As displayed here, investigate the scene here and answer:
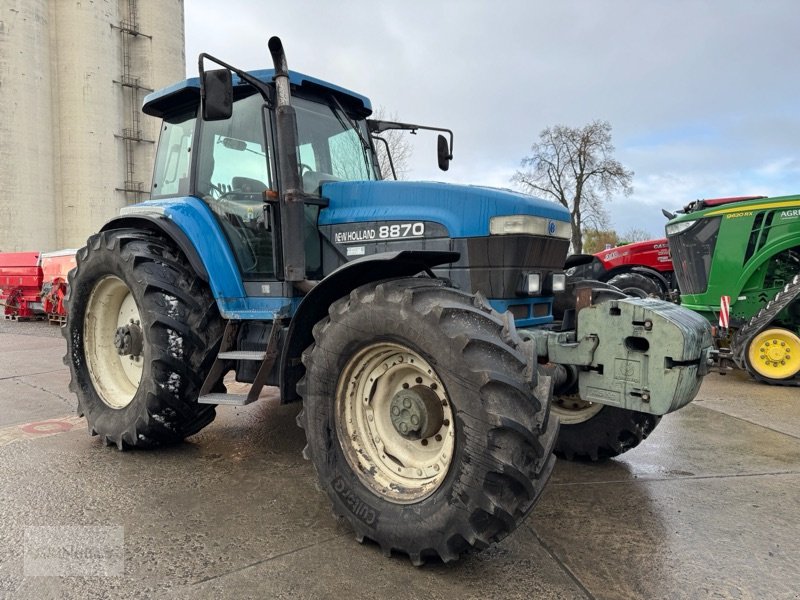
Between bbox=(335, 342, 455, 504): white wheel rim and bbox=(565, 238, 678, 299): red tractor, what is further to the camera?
bbox=(565, 238, 678, 299): red tractor

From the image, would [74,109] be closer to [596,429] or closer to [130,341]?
[130,341]

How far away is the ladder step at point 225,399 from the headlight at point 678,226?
21.3 ft

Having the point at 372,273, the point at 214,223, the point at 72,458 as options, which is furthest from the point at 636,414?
the point at 72,458

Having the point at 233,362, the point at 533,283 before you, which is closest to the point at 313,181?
the point at 233,362

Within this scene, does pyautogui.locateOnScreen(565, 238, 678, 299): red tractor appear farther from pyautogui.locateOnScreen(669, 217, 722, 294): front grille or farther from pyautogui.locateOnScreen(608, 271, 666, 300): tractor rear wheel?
pyautogui.locateOnScreen(669, 217, 722, 294): front grille

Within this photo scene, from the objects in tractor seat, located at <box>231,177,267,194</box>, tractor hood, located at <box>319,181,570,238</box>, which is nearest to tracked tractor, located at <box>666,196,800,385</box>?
tractor hood, located at <box>319,181,570,238</box>

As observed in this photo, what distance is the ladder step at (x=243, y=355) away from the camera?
3555 mm

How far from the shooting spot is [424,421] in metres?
2.63

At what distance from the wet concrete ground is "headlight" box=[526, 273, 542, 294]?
119 cm

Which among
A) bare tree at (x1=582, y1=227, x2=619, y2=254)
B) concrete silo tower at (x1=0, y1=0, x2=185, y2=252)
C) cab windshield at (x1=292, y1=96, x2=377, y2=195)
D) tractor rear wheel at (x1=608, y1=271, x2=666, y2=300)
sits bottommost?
tractor rear wheel at (x1=608, y1=271, x2=666, y2=300)

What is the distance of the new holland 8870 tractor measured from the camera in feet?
7.79

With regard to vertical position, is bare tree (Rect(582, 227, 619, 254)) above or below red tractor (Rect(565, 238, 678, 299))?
above

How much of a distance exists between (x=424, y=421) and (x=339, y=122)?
2.43 meters

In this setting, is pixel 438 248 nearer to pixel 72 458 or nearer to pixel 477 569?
pixel 477 569
